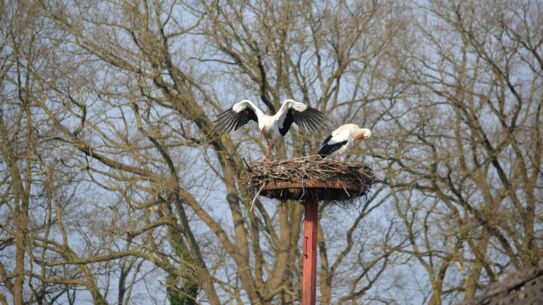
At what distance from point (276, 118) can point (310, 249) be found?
1932mm

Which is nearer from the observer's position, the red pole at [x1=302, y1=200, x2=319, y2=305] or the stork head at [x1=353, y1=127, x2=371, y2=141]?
the red pole at [x1=302, y1=200, x2=319, y2=305]

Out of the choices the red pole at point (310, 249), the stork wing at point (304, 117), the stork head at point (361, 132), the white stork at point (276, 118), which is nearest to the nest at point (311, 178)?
the red pole at point (310, 249)

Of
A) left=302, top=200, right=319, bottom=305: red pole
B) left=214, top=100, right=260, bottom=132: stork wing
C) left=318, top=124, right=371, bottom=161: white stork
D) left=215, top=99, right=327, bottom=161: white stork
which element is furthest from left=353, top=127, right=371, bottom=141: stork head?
left=302, top=200, right=319, bottom=305: red pole

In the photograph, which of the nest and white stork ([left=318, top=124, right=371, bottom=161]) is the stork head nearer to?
white stork ([left=318, top=124, right=371, bottom=161])

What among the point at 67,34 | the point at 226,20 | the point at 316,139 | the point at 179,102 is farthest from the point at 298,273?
the point at 67,34

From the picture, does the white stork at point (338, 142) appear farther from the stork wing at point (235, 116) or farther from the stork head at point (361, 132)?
the stork wing at point (235, 116)

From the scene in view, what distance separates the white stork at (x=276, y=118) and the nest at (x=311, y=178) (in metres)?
1.01

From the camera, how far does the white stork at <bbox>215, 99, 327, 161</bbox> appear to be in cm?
1095

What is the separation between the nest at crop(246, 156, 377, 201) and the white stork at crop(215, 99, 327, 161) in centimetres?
101

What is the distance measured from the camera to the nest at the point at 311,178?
9578 mm

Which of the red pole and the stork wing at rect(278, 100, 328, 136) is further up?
the stork wing at rect(278, 100, 328, 136)

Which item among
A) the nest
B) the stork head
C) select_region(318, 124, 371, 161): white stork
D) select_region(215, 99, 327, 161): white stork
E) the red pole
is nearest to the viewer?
the nest

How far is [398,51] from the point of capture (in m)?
17.7

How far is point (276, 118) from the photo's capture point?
35.8ft
